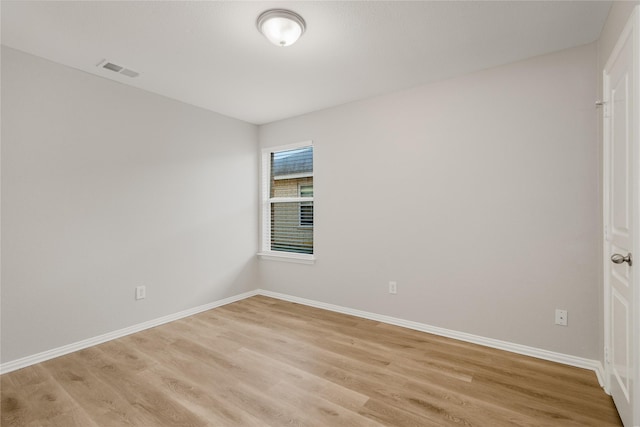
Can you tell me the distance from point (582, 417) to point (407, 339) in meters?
1.32

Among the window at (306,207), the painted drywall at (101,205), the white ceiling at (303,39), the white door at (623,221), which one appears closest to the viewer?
the white door at (623,221)

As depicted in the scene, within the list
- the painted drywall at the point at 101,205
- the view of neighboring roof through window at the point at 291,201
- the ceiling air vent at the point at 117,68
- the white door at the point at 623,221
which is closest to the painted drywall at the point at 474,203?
the view of neighboring roof through window at the point at 291,201

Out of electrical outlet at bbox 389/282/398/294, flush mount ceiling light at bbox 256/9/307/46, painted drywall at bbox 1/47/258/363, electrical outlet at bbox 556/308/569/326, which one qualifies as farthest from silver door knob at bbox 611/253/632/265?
painted drywall at bbox 1/47/258/363

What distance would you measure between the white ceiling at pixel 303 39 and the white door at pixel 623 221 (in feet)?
2.08

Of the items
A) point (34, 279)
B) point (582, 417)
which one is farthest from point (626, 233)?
point (34, 279)

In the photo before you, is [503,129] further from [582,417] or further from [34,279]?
[34,279]

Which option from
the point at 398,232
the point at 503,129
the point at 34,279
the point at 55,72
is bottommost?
the point at 34,279

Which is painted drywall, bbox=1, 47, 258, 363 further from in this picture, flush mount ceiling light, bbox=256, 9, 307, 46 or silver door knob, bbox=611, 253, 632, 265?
silver door knob, bbox=611, 253, 632, 265

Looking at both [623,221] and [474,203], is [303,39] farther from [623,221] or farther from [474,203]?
[623,221]

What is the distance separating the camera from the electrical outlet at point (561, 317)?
2.39 metres

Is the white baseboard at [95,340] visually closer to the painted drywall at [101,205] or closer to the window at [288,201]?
the painted drywall at [101,205]

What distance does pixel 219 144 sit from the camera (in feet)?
13.2

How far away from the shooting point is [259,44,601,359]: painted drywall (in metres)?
2.37

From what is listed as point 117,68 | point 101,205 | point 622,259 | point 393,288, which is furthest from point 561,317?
point 117,68
